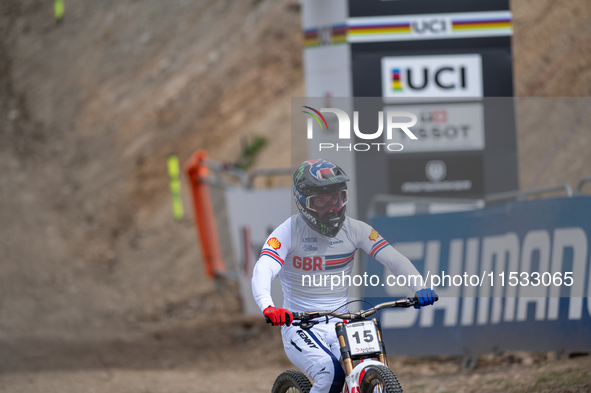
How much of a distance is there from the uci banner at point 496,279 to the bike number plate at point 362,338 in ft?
4.17

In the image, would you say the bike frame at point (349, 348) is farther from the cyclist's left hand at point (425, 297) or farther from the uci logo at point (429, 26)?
the uci logo at point (429, 26)

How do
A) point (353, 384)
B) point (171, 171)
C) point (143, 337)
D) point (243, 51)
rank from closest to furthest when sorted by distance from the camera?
point (353, 384) → point (143, 337) → point (171, 171) → point (243, 51)

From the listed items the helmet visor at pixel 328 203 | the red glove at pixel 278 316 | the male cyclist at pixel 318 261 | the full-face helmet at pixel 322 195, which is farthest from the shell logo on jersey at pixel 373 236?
the red glove at pixel 278 316

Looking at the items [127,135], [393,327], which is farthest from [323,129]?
[127,135]

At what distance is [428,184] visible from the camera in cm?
888

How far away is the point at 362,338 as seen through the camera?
13.4 feet

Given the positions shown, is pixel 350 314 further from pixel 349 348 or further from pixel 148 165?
pixel 148 165

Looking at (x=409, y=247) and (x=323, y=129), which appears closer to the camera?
(x=323, y=129)

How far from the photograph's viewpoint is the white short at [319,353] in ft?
13.6

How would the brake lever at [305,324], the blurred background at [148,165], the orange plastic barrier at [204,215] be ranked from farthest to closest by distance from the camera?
the orange plastic barrier at [204,215] → the blurred background at [148,165] → the brake lever at [305,324]

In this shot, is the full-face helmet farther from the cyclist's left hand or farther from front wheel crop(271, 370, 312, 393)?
front wheel crop(271, 370, 312, 393)

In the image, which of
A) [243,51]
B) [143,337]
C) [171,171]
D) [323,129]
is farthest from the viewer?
[243,51]

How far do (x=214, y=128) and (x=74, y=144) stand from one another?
16.7 feet

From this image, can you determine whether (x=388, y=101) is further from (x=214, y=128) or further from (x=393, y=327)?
(x=214, y=128)
